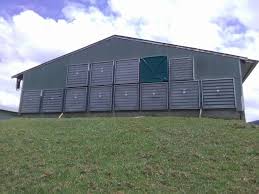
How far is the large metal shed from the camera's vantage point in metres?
18.6

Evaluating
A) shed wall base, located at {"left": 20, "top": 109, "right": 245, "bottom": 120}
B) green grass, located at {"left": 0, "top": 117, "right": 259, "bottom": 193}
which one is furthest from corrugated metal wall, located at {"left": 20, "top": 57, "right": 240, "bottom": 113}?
green grass, located at {"left": 0, "top": 117, "right": 259, "bottom": 193}

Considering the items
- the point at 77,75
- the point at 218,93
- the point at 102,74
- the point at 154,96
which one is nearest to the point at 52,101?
the point at 77,75

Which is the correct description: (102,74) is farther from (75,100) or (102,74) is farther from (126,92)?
(75,100)

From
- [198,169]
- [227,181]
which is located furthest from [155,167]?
[227,181]

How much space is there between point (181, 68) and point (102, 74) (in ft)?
16.9

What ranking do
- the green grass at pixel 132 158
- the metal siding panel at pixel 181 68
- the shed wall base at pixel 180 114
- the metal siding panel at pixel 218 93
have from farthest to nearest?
the metal siding panel at pixel 181 68, the metal siding panel at pixel 218 93, the shed wall base at pixel 180 114, the green grass at pixel 132 158

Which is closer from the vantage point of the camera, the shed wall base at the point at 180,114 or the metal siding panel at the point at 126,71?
the shed wall base at the point at 180,114

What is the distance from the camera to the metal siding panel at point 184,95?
18812 mm

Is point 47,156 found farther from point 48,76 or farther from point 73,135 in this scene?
point 48,76

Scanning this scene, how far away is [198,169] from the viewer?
8742mm

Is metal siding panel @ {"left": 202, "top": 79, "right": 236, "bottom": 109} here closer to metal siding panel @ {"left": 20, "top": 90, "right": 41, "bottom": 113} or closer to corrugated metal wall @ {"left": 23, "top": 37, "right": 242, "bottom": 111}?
corrugated metal wall @ {"left": 23, "top": 37, "right": 242, "bottom": 111}

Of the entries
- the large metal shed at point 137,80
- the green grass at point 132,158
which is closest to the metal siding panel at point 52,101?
the large metal shed at point 137,80

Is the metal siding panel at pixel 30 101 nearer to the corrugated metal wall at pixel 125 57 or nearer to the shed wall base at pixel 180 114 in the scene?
the corrugated metal wall at pixel 125 57

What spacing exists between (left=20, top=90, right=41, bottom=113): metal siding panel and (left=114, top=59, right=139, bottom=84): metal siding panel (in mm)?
6000
